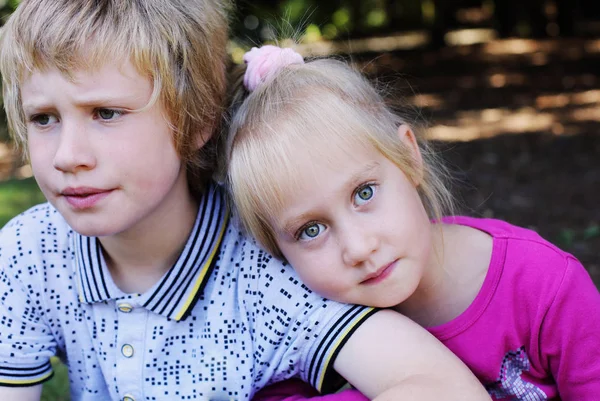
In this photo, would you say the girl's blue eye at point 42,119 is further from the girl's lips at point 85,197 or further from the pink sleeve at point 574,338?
the pink sleeve at point 574,338

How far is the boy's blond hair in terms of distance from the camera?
2.01 m

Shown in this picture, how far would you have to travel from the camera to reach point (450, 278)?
2.20 metres

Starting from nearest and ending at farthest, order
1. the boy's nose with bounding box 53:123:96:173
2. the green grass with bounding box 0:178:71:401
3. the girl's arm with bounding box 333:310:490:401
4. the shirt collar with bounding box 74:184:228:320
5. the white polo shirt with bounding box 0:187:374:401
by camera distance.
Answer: the girl's arm with bounding box 333:310:490:401 < the boy's nose with bounding box 53:123:96:173 < the white polo shirt with bounding box 0:187:374:401 < the shirt collar with bounding box 74:184:228:320 < the green grass with bounding box 0:178:71:401

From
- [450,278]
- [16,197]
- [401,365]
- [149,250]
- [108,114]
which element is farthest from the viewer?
[16,197]

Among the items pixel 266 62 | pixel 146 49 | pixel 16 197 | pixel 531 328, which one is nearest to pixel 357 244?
pixel 531 328

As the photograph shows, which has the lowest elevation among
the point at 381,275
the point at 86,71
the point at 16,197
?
the point at 381,275

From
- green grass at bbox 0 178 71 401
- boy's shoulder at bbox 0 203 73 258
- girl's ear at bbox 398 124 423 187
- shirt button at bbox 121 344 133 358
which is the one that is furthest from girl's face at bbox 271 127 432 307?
green grass at bbox 0 178 71 401

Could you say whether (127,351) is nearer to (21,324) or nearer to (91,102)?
(21,324)

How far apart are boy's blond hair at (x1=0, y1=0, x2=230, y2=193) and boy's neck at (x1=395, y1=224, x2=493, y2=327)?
70 cm

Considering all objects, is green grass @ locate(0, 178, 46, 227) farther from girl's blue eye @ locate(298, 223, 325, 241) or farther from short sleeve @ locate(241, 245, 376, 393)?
girl's blue eye @ locate(298, 223, 325, 241)

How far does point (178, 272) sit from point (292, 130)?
575 millimetres

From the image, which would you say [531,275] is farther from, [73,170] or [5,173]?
[5,173]

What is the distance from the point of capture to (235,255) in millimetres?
2350

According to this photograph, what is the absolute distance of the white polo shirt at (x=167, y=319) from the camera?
7.08 feet
